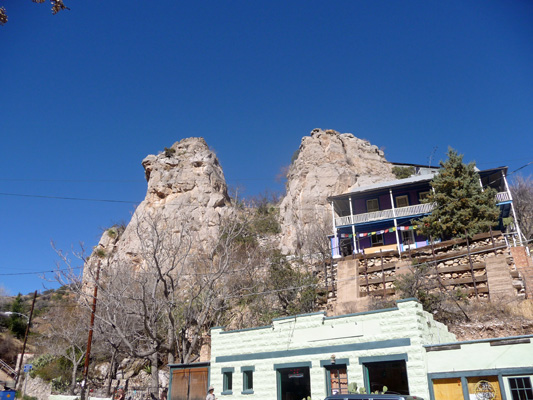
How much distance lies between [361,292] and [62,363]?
23.7m

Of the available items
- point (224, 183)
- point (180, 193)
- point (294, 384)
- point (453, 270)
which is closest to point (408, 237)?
point (453, 270)

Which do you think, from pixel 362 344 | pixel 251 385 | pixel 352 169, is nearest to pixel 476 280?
pixel 362 344

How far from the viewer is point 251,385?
16719 mm

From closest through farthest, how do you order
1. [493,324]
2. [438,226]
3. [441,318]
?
[493,324] < [441,318] < [438,226]

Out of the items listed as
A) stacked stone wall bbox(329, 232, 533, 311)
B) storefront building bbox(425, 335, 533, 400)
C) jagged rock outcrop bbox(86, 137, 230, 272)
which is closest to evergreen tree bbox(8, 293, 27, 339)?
jagged rock outcrop bbox(86, 137, 230, 272)

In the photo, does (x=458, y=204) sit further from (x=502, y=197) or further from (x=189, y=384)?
(x=189, y=384)

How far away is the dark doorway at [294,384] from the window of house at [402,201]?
23.9 metres

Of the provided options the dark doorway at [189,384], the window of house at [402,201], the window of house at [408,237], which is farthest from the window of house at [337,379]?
the window of house at [402,201]

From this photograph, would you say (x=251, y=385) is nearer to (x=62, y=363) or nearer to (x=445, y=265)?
(x=445, y=265)

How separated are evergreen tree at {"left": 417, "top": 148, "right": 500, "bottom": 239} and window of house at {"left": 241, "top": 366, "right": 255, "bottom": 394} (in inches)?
668

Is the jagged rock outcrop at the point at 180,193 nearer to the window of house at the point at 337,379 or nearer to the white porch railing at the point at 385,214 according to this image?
the white porch railing at the point at 385,214

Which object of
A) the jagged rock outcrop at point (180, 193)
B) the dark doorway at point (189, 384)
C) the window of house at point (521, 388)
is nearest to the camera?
the window of house at point (521, 388)

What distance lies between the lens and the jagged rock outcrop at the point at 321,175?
44.8 m

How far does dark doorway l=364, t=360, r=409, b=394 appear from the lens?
1392cm
